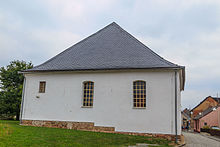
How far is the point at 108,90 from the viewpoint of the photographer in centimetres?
1490

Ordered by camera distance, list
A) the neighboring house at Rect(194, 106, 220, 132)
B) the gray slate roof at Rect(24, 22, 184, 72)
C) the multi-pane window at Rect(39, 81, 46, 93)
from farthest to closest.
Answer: the neighboring house at Rect(194, 106, 220, 132), the multi-pane window at Rect(39, 81, 46, 93), the gray slate roof at Rect(24, 22, 184, 72)

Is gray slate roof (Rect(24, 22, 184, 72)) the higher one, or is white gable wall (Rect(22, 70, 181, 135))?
gray slate roof (Rect(24, 22, 184, 72))

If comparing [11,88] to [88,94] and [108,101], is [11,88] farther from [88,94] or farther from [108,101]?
[108,101]

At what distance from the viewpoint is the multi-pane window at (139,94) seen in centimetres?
1416

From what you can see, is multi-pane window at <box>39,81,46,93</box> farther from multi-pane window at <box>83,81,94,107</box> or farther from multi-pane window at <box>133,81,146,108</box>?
multi-pane window at <box>133,81,146,108</box>

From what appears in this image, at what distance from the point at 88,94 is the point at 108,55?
3.25 metres

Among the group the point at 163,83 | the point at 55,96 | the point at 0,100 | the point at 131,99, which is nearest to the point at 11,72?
the point at 0,100

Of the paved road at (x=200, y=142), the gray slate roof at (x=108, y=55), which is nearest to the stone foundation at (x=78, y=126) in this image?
the paved road at (x=200, y=142)

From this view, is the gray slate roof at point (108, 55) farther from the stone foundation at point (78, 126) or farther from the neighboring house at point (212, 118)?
the neighboring house at point (212, 118)

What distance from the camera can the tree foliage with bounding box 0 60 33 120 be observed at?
25.0 metres

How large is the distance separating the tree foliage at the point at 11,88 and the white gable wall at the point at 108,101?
9.46 m

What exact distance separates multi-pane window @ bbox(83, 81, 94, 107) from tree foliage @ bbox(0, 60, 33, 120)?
43.0ft

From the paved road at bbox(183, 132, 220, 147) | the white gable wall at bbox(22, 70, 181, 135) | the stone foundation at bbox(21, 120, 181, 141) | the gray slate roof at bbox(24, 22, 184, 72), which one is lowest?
the paved road at bbox(183, 132, 220, 147)

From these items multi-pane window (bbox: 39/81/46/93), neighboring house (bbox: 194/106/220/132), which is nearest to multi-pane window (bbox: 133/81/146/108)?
multi-pane window (bbox: 39/81/46/93)
